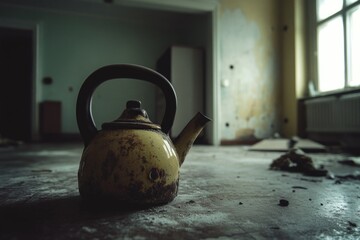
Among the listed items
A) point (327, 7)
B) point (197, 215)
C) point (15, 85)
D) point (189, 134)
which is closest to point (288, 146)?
point (327, 7)

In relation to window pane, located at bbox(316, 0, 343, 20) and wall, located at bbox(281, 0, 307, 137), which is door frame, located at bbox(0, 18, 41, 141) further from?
window pane, located at bbox(316, 0, 343, 20)

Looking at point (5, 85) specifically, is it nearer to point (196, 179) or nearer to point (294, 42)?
point (294, 42)

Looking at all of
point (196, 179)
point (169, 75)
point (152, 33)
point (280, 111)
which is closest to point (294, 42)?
point (280, 111)

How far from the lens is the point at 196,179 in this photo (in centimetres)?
160

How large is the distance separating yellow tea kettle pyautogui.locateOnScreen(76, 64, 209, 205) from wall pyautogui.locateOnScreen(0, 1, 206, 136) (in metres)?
5.68

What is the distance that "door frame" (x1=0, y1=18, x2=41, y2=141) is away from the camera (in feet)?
21.0

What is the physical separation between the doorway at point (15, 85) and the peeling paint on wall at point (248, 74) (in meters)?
5.93

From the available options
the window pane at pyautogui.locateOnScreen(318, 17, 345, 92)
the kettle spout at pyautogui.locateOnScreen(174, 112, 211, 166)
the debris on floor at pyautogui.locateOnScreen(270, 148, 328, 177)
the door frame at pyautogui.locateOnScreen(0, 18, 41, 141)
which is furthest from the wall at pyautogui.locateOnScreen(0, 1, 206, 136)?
the kettle spout at pyautogui.locateOnScreen(174, 112, 211, 166)

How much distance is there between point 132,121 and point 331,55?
4.76 meters

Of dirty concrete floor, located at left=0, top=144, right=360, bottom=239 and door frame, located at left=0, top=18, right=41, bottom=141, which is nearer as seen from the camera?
dirty concrete floor, located at left=0, top=144, right=360, bottom=239

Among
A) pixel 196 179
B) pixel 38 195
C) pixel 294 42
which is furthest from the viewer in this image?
pixel 294 42

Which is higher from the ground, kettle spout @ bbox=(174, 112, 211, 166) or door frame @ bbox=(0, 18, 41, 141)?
door frame @ bbox=(0, 18, 41, 141)

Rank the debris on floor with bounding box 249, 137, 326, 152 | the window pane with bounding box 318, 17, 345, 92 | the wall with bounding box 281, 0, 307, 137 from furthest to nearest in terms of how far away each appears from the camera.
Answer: the wall with bounding box 281, 0, 307, 137, the window pane with bounding box 318, 17, 345, 92, the debris on floor with bounding box 249, 137, 326, 152

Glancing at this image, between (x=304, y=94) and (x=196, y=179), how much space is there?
4.34 m
